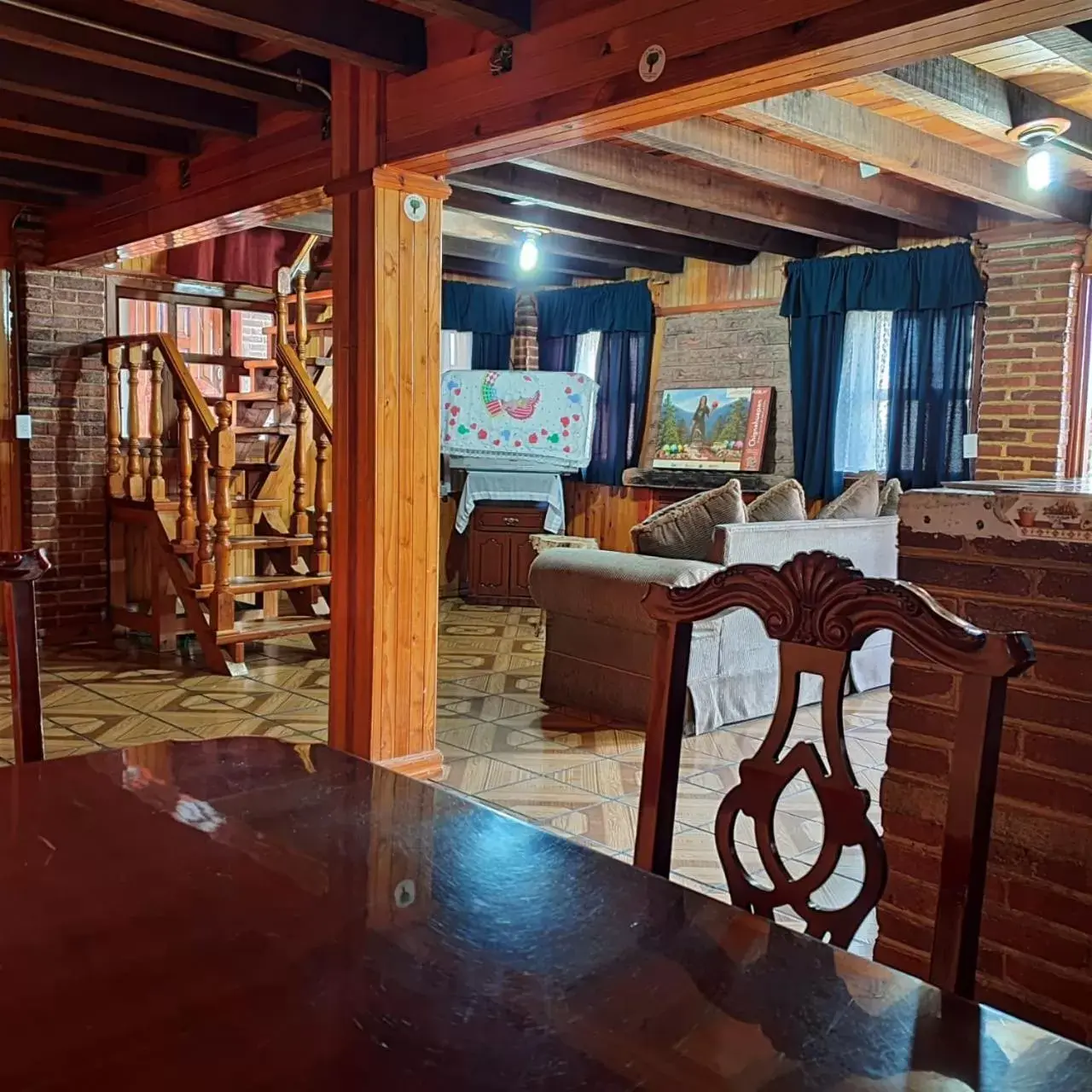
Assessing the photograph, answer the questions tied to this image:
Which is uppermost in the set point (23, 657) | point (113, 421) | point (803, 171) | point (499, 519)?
point (803, 171)

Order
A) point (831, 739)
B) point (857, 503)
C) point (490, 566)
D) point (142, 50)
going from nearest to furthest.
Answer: point (831, 739) < point (142, 50) < point (857, 503) < point (490, 566)

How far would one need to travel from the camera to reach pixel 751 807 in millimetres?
1219

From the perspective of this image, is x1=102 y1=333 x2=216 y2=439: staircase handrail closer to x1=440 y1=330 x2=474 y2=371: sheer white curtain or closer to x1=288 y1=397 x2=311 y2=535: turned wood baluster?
x1=288 y1=397 x2=311 y2=535: turned wood baluster

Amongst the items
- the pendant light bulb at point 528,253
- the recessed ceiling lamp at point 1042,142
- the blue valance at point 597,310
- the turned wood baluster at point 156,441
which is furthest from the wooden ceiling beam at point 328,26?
the blue valance at point 597,310

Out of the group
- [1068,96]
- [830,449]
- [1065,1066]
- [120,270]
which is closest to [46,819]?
[1065,1066]

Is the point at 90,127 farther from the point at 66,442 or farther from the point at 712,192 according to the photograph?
the point at 712,192

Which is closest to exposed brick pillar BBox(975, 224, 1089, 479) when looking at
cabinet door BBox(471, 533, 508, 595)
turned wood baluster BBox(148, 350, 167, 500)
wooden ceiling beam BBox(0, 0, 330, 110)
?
cabinet door BBox(471, 533, 508, 595)

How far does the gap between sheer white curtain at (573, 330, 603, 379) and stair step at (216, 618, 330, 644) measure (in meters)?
3.61

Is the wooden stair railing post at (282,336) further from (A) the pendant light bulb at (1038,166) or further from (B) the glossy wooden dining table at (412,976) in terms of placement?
(B) the glossy wooden dining table at (412,976)

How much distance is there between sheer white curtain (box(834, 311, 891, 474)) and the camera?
6.57 metres

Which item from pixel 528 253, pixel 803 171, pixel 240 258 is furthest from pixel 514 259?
pixel 803 171

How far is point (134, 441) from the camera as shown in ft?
19.2

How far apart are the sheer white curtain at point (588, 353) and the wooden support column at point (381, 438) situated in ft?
15.8

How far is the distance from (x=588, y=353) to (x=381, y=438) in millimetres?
5193
